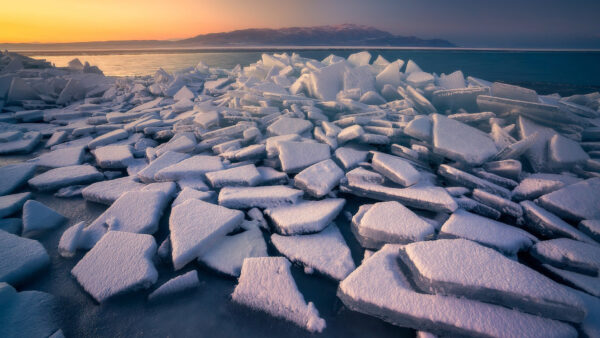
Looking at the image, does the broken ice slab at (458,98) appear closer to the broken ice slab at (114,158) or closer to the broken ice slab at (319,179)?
the broken ice slab at (319,179)

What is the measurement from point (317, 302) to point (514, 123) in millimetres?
2264

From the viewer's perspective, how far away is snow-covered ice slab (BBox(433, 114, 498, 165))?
5.29ft

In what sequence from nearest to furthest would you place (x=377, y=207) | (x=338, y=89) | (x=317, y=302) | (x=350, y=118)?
(x=317, y=302) < (x=377, y=207) < (x=350, y=118) < (x=338, y=89)

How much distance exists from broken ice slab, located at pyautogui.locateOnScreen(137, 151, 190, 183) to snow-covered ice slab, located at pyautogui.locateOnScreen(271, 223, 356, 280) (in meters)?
1.04

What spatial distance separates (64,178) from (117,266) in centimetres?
117

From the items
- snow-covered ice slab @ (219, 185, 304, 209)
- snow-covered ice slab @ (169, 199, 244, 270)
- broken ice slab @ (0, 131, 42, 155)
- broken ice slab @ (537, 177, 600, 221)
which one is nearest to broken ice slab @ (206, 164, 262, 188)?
snow-covered ice slab @ (219, 185, 304, 209)

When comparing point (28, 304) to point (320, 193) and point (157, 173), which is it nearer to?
Answer: point (157, 173)

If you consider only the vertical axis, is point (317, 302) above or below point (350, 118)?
below

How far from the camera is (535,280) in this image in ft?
2.67

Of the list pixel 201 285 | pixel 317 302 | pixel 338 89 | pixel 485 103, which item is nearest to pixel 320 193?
pixel 317 302

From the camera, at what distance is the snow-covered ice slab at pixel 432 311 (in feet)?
2.43

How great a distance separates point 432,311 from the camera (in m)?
0.78

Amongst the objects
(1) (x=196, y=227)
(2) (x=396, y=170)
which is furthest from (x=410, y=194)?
(1) (x=196, y=227)

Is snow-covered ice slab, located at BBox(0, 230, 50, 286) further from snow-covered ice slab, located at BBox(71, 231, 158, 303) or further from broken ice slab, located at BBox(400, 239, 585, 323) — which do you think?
broken ice slab, located at BBox(400, 239, 585, 323)
